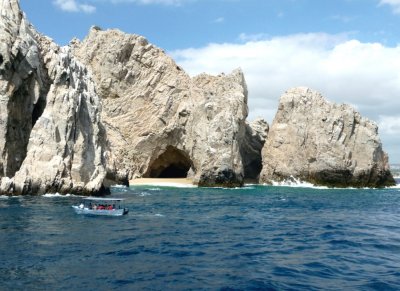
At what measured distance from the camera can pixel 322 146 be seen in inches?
3971

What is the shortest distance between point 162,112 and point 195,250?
264 ft

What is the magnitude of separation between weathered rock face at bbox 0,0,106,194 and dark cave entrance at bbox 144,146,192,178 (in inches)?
1756

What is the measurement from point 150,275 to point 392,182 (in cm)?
9807

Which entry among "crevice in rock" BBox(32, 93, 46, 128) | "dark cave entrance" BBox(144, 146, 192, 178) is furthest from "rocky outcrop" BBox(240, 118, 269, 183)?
"crevice in rock" BBox(32, 93, 46, 128)

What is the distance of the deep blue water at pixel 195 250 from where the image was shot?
66.4 ft

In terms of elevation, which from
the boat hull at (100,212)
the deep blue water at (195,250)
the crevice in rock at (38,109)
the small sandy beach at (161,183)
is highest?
the crevice in rock at (38,109)

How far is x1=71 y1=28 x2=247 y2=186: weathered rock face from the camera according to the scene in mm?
94812

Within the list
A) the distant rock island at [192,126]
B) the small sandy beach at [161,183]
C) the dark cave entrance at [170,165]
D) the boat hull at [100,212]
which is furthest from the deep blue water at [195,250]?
the dark cave entrance at [170,165]

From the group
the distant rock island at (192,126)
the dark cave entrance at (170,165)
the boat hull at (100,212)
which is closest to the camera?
the boat hull at (100,212)

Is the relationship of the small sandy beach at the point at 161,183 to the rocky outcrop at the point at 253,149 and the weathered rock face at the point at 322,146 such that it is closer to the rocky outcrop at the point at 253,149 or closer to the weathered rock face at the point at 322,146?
the weathered rock face at the point at 322,146

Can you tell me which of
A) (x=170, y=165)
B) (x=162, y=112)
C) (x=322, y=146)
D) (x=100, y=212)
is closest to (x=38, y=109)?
(x=100, y=212)

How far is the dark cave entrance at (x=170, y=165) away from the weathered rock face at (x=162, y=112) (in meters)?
0.25

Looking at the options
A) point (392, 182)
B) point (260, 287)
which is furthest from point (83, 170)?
point (392, 182)

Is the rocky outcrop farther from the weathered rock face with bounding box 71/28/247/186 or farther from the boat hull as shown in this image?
the boat hull
